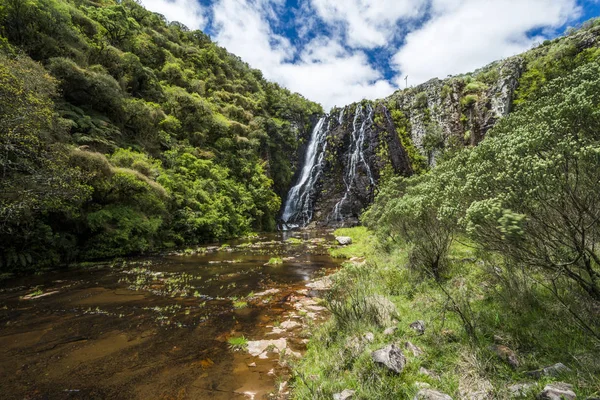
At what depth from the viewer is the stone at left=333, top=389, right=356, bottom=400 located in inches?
126

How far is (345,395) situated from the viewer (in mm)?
3234

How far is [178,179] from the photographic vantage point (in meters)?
21.5

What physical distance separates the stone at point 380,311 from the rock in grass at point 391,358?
1.23 meters

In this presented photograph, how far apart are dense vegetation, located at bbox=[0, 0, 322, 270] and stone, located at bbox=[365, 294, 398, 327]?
37.9 ft

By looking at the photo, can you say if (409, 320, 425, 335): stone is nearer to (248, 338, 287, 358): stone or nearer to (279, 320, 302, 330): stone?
(248, 338, 287, 358): stone

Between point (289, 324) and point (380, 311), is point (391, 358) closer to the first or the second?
point (380, 311)

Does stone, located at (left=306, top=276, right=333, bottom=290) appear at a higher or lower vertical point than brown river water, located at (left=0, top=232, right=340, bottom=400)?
lower

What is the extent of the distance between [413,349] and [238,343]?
329 cm

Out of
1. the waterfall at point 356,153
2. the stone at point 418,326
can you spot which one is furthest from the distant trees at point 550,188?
the waterfall at point 356,153

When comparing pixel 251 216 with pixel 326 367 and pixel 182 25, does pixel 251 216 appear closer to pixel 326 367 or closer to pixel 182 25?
pixel 326 367

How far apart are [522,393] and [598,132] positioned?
371 centimetres

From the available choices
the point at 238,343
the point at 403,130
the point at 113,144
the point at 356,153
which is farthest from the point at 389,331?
the point at 403,130

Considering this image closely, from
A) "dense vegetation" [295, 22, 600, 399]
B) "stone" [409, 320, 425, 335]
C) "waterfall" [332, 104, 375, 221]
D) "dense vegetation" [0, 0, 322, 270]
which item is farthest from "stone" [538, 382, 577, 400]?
"waterfall" [332, 104, 375, 221]

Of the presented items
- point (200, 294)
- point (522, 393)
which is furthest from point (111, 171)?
point (522, 393)
